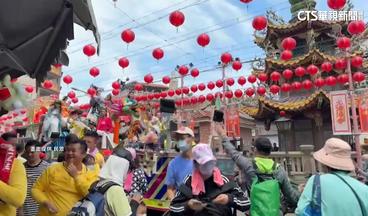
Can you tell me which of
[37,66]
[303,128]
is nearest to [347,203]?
[37,66]

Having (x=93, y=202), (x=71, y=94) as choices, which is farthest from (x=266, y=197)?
(x=71, y=94)

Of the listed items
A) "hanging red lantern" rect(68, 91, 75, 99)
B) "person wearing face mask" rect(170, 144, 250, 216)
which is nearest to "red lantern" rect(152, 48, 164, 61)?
"hanging red lantern" rect(68, 91, 75, 99)

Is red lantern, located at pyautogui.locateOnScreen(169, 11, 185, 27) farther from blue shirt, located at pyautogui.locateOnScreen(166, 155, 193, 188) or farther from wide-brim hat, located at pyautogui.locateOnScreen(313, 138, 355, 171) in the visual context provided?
wide-brim hat, located at pyautogui.locateOnScreen(313, 138, 355, 171)

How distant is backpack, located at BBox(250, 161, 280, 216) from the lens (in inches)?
134

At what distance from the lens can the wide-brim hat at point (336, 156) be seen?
2711 mm

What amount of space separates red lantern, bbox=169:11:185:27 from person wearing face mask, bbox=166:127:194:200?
493 cm

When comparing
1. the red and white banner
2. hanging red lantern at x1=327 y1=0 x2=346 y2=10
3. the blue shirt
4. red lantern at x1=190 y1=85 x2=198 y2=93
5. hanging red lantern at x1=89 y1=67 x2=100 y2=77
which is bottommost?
the blue shirt

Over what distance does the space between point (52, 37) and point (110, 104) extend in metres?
6.60

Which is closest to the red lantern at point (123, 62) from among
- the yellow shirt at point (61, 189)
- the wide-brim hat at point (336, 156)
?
the yellow shirt at point (61, 189)

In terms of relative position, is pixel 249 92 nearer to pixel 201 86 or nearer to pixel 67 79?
pixel 201 86

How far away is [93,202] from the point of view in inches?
113

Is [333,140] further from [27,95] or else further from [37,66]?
[27,95]

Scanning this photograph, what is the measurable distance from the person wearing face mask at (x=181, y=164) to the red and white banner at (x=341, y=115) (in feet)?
24.3

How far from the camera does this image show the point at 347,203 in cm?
254
